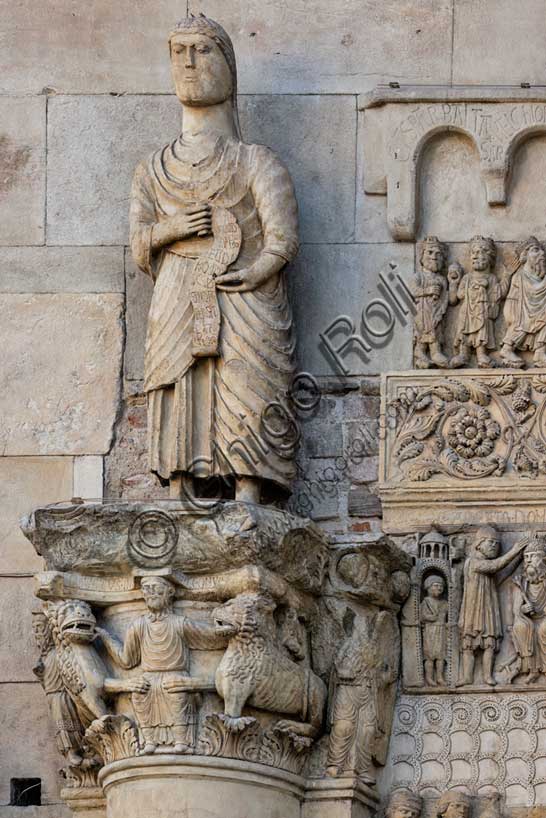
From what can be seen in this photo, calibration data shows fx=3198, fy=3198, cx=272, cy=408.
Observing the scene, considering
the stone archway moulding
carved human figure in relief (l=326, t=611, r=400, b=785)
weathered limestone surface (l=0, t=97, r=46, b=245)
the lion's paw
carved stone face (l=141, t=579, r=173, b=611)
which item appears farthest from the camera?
weathered limestone surface (l=0, t=97, r=46, b=245)

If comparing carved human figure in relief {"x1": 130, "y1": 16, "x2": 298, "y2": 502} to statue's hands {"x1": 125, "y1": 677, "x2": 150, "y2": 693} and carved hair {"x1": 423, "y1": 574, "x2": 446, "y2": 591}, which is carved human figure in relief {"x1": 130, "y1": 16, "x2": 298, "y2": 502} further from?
statue's hands {"x1": 125, "y1": 677, "x2": 150, "y2": 693}

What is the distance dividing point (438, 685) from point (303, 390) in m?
1.39

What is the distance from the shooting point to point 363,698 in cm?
1278

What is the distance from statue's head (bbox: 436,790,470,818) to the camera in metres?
12.6

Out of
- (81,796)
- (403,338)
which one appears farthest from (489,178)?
(81,796)

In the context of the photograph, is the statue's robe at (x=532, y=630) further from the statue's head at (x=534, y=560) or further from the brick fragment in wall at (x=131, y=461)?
the brick fragment in wall at (x=131, y=461)

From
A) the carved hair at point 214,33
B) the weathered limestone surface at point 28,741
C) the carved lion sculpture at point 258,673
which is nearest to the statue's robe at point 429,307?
the carved hair at point 214,33

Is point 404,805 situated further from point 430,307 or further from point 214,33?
point 214,33

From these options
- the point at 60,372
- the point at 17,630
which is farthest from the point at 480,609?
the point at 60,372

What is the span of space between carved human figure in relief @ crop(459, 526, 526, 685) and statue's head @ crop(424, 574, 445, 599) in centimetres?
10

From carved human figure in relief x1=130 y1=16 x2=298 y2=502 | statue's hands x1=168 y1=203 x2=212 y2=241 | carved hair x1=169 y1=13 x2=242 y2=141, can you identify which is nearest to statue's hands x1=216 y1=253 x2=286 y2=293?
carved human figure in relief x1=130 y1=16 x2=298 y2=502

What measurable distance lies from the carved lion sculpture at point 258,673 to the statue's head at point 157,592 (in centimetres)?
20

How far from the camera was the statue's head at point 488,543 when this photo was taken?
508 inches

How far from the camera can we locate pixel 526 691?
42.1 ft
